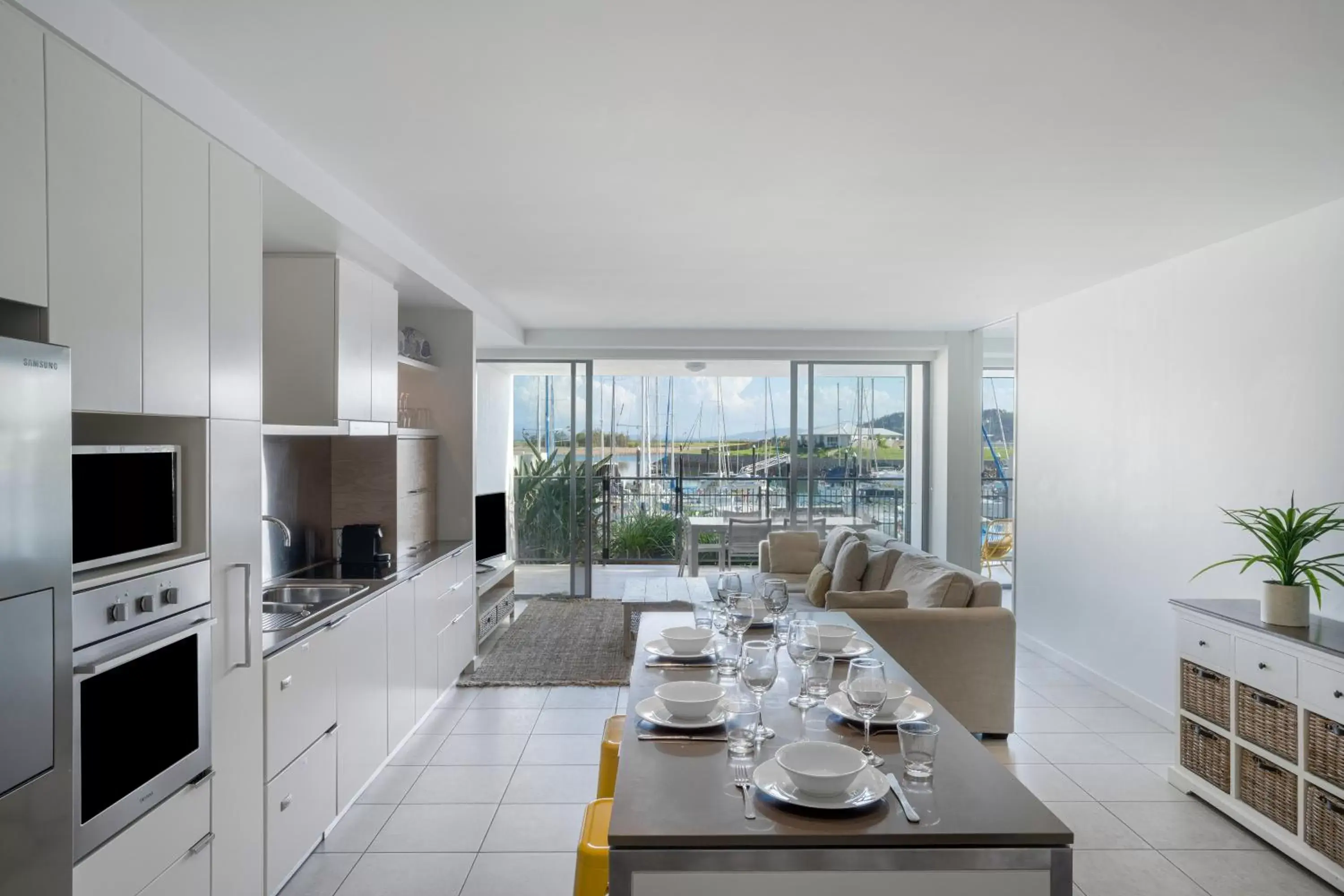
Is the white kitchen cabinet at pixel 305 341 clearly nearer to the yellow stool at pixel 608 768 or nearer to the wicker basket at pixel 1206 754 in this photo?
the yellow stool at pixel 608 768

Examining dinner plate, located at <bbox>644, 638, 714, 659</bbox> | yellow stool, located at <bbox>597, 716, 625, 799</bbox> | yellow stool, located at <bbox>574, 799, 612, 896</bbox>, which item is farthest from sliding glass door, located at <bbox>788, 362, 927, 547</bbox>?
yellow stool, located at <bbox>574, 799, 612, 896</bbox>

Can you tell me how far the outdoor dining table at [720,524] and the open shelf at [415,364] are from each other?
3420 mm

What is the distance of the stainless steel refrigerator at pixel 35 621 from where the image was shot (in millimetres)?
1377

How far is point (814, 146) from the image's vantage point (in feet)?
8.91

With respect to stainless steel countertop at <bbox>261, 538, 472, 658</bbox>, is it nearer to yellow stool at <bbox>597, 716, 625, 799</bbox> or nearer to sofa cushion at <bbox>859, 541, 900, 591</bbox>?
yellow stool at <bbox>597, 716, 625, 799</bbox>

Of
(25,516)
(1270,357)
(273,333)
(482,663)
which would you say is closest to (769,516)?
(482,663)

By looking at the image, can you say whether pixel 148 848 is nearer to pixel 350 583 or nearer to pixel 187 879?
pixel 187 879

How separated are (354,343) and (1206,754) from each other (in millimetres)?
4102

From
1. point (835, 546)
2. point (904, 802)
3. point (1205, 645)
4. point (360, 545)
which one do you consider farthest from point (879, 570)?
point (904, 802)

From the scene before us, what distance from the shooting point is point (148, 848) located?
1.89 meters

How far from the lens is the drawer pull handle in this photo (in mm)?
2957

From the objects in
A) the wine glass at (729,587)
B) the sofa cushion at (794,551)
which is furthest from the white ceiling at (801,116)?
the sofa cushion at (794,551)

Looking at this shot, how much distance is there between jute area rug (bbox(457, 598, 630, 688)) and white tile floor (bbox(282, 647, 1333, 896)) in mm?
356

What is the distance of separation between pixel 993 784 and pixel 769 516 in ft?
20.4
